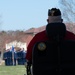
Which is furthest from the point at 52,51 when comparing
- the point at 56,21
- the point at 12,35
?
the point at 12,35

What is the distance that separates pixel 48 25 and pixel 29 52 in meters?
0.47

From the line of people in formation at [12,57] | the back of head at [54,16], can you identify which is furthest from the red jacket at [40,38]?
the line of people in formation at [12,57]

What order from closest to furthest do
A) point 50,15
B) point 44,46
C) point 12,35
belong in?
point 44,46
point 50,15
point 12,35

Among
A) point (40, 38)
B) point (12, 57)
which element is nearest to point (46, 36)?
point (40, 38)

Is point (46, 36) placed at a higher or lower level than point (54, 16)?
lower

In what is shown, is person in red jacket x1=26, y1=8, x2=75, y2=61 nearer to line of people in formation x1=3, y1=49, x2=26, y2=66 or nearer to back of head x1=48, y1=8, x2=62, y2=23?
back of head x1=48, y1=8, x2=62, y2=23

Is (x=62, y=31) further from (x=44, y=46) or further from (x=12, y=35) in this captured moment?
(x=12, y=35)

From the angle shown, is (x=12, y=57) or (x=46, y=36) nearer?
(x=46, y=36)

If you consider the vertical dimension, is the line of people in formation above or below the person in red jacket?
above

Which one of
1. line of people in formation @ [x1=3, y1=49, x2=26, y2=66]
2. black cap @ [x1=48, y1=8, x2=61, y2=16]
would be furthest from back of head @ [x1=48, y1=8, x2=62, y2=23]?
line of people in formation @ [x1=3, y1=49, x2=26, y2=66]

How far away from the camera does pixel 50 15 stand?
5.34 metres

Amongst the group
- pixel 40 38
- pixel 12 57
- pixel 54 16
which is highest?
pixel 12 57

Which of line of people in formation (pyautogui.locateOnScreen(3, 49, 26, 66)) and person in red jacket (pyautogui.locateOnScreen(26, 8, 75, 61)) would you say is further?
line of people in formation (pyautogui.locateOnScreen(3, 49, 26, 66))

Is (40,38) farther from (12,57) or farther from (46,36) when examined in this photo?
(12,57)
